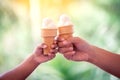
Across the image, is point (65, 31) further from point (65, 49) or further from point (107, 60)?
point (107, 60)

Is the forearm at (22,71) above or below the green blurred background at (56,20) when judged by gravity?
below

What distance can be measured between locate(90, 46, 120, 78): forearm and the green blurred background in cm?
3

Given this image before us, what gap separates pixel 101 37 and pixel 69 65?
0.73ft

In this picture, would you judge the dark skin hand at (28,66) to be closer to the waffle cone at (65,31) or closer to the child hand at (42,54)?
the child hand at (42,54)

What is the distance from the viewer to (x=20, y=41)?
1.38 meters

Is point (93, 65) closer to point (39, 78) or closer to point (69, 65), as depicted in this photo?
point (69, 65)

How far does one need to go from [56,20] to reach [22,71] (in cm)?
34

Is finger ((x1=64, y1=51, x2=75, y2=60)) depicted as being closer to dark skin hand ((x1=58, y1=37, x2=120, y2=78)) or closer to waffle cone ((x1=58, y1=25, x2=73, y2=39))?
dark skin hand ((x1=58, y1=37, x2=120, y2=78))

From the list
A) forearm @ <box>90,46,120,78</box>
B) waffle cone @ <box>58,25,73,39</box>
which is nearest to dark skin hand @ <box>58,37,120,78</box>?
forearm @ <box>90,46,120,78</box>

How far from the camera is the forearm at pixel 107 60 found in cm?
130

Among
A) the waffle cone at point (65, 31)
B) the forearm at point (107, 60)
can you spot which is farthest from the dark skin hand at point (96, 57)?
the waffle cone at point (65, 31)

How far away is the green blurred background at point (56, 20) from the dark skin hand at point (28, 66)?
23mm

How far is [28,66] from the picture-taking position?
54.1 inches

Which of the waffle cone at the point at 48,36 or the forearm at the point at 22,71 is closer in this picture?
the waffle cone at the point at 48,36
